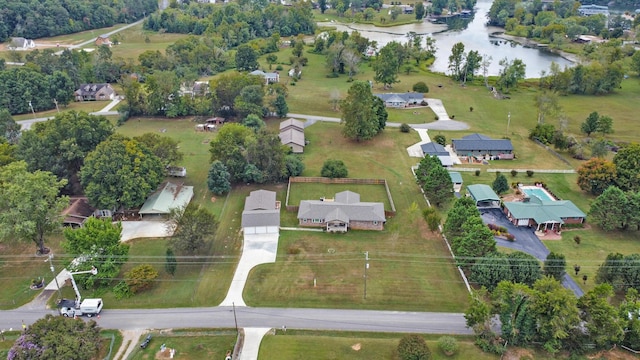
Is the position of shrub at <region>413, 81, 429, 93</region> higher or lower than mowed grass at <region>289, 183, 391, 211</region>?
higher

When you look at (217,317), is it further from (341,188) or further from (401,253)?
(341,188)

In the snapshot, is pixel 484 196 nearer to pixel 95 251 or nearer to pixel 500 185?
pixel 500 185

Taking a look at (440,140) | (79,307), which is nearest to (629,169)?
(440,140)

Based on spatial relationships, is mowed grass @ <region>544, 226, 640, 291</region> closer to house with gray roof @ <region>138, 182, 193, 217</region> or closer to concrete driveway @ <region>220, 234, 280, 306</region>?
concrete driveway @ <region>220, 234, 280, 306</region>

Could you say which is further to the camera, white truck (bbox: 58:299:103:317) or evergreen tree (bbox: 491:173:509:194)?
evergreen tree (bbox: 491:173:509:194)

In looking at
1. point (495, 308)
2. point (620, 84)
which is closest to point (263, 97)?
point (495, 308)

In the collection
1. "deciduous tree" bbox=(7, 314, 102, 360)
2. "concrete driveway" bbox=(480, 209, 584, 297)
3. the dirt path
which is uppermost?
"deciduous tree" bbox=(7, 314, 102, 360)

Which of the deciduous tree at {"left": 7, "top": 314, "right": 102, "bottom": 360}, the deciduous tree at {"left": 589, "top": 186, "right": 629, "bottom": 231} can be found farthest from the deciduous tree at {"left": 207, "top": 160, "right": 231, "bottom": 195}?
the deciduous tree at {"left": 589, "top": 186, "right": 629, "bottom": 231}
